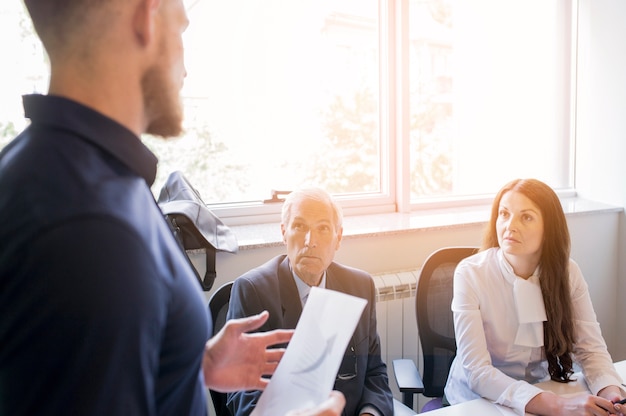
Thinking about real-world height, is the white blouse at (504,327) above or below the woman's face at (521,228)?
below

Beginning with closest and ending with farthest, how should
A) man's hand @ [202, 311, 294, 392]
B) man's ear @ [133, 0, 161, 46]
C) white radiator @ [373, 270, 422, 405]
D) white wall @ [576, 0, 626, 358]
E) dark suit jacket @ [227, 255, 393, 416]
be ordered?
man's ear @ [133, 0, 161, 46], man's hand @ [202, 311, 294, 392], dark suit jacket @ [227, 255, 393, 416], white radiator @ [373, 270, 422, 405], white wall @ [576, 0, 626, 358]

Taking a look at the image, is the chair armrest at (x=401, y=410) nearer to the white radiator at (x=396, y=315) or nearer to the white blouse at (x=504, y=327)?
the white blouse at (x=504, y=327)

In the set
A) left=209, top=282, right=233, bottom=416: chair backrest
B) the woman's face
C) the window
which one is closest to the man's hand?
left=209, top=282, right=233, bottom=416: chair backrest

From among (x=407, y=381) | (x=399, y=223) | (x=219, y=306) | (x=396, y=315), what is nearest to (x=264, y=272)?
(x=219, y=306)

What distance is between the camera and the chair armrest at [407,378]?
→ 5.21ft

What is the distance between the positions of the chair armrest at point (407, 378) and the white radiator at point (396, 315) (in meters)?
0.48

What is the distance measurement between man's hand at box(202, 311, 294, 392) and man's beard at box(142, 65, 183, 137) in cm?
36

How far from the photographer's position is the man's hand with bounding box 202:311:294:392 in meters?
0.85

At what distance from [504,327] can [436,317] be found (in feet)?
0.88

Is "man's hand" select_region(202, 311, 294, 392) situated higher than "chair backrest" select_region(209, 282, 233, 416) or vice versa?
"man's hand" select_region(202, 311, 294, 392)

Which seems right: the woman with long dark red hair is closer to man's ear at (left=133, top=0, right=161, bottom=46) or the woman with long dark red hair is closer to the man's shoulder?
the man's shoulder

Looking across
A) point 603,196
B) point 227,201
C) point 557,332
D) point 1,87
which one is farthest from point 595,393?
point 1,87

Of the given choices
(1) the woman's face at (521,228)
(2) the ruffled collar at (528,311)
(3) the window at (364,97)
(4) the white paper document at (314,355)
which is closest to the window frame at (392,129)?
(3) the window at (364,97)

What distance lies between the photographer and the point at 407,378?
5.39ft
